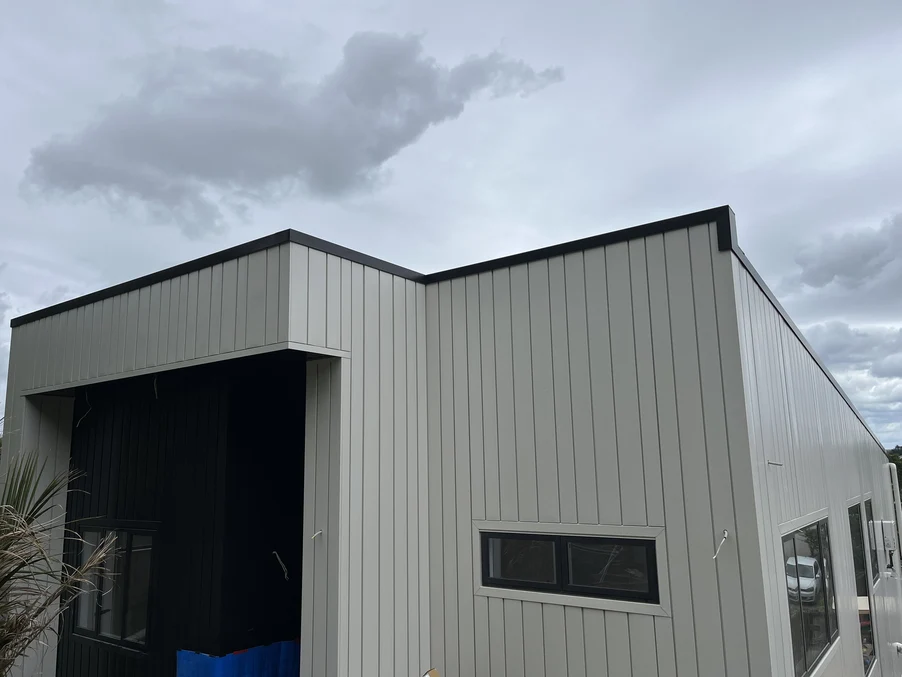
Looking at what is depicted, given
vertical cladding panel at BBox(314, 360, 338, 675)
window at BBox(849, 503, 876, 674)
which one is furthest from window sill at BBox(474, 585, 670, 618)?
window at BBox(849, 503, 876, 674)

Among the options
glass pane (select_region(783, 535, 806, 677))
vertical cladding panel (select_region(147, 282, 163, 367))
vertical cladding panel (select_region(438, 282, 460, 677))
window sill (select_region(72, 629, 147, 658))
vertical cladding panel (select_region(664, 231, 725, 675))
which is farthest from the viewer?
window sill (select_region(72, 629, 147, 658))

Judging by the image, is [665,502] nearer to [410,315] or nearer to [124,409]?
[410,315]

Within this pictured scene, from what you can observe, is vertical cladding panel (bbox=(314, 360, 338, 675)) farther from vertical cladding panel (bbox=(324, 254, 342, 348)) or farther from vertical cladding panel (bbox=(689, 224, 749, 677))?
vertical cladding panel (bbox=(689, 224, 749, 677))

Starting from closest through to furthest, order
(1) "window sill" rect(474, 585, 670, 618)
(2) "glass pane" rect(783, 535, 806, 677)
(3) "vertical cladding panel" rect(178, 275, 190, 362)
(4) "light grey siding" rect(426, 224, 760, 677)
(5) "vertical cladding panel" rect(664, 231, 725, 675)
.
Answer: (5) "vertical cladding panel" rect(664, 231, 725, 675), (4) "light grey siding" rect(426, 224, 760, 677), (1) "window sill" rect(474, 585, 670, 618), (2) "glass pane" rect(783, 535, 806, 677), (3) "vertical cladding panel" rect(178, 275, 190, 362)

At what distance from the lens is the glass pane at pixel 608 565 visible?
13.4 feet

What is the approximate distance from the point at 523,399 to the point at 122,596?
406cm

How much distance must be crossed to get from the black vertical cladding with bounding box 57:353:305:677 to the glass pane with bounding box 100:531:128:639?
16 centimetres

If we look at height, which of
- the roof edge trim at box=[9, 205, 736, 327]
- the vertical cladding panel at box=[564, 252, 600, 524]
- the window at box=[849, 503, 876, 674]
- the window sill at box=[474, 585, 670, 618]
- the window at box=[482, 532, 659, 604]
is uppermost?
the roof edge trim at box=[9, 205, 736, 327]

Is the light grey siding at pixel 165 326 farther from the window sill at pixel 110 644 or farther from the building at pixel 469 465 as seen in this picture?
the window sill at pixel 110 644

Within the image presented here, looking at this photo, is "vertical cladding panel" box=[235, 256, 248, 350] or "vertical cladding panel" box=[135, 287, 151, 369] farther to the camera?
"vertical cladding panel" box=[135, 287, 151, 369]

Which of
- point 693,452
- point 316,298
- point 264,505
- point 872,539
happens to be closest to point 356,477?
point 264,505

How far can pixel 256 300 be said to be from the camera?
4.48 m

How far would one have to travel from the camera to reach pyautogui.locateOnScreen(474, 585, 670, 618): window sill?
4.00m

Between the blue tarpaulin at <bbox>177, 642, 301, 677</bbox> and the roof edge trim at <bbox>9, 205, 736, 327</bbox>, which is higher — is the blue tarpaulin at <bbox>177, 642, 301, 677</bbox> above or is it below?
below
